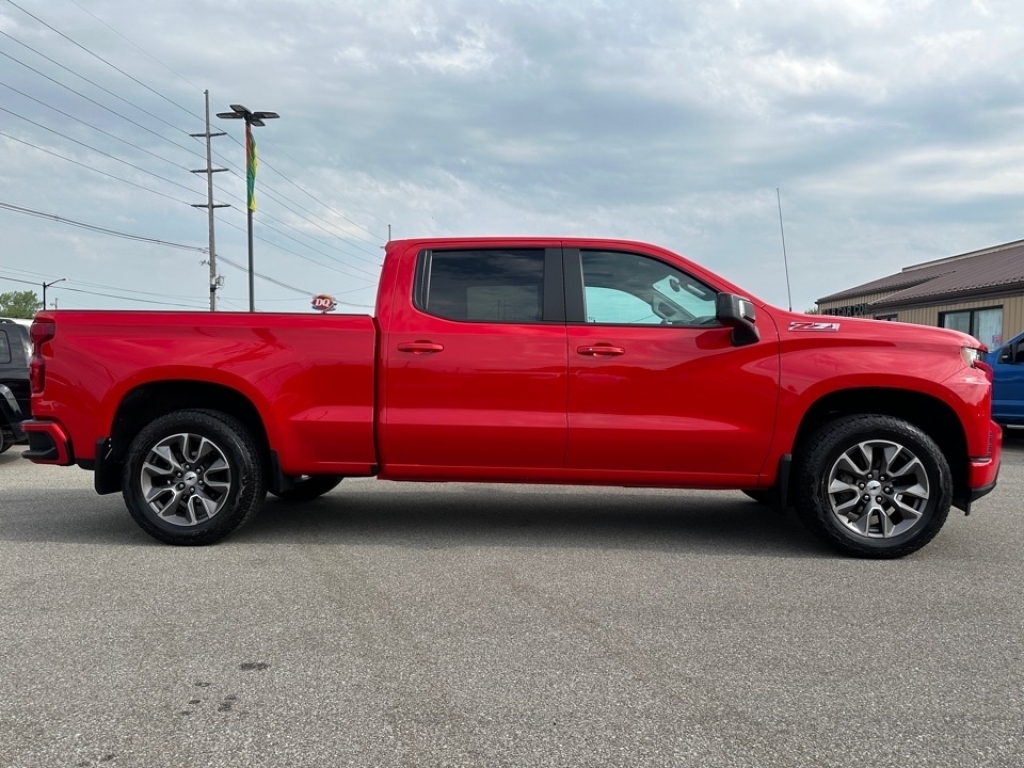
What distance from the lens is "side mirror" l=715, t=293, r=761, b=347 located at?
4547 millimetres

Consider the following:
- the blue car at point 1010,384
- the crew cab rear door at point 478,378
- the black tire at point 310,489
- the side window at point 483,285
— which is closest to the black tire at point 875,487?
the crew cab rear door at point 478,378

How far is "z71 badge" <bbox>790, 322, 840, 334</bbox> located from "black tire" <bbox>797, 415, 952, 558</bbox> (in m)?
0.55

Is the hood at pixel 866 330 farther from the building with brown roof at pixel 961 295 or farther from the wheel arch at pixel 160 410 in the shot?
the building with brown roof at pixel 961 295

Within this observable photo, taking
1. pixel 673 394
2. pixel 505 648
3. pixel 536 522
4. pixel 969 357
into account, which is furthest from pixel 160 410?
pixel 969 357

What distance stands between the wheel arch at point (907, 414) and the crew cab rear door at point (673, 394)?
388mm

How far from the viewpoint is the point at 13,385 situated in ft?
29.2

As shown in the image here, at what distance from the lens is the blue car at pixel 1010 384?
10.4m

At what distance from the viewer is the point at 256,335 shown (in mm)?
5000

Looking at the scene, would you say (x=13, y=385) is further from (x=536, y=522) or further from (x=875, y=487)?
(x=875, y=487)

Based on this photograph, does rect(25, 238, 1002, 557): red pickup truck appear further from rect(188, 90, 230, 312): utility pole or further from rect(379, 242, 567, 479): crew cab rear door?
rect(188, 90, 230, 312): utility pole

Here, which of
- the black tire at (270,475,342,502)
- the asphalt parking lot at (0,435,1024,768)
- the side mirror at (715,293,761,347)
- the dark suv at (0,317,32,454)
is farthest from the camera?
the dark suv at (0,317,32,454)

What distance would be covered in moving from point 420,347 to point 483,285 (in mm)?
584

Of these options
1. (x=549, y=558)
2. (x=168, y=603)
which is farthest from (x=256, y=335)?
(x=549, y=558)

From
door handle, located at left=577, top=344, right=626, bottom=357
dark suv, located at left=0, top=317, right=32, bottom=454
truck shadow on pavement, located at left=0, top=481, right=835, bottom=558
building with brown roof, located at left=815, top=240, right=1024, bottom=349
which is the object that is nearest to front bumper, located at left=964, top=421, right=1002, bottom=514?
truck shadow on pavement, located at left=0, top=481, right=835, bottom=558
